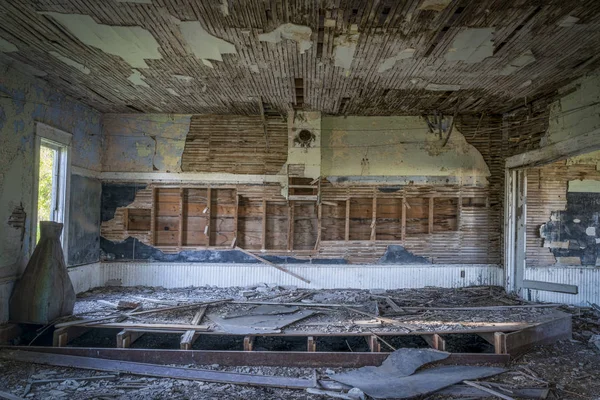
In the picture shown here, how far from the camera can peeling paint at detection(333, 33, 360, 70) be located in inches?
178

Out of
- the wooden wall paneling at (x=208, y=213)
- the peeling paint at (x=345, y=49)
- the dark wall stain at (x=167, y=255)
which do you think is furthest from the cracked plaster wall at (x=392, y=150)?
the peeling paint at (x=345, y=49)

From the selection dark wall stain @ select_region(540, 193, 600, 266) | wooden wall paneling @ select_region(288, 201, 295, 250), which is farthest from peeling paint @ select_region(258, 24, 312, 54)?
dark wall stain @ select_region(540, 193, 600, 266)

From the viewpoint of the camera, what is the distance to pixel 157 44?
4.76 m

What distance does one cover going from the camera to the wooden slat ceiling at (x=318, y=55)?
3.93 metres

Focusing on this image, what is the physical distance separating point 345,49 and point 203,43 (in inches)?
66.2

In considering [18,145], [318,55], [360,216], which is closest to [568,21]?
[318,55]

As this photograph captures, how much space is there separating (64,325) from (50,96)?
11.6 ft

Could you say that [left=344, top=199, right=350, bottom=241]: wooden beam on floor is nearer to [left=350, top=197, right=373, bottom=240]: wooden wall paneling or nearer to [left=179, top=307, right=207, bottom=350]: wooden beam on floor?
[left=350, top=197, right=373, bottom=240]: wooden wall paneling

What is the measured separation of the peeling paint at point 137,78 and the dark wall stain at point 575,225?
23.4 feet

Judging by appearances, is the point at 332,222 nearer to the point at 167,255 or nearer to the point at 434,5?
the point at 167,255

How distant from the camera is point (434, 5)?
12.5 ft

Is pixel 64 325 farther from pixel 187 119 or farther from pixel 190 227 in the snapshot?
pixel 187 119

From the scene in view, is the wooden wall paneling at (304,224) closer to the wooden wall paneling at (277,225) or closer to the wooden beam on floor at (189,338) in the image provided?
the wooden wall paneling at (277,225)

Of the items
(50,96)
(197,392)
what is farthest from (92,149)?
(197,392)
